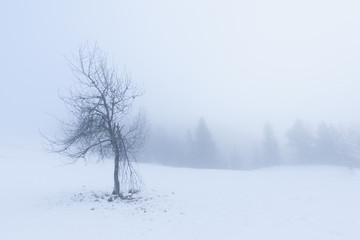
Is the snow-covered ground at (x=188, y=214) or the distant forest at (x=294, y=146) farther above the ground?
the distant forest at (x=294, y=146)

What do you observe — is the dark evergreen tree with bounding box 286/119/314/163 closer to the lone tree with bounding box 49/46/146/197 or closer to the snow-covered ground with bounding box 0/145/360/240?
the snow-covered ground with bounding box 0/145/360/240

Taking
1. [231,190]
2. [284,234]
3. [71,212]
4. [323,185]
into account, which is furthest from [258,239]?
[323,185]

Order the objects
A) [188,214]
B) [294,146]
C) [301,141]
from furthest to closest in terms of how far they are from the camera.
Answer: [294,146]
[301,141]
[188,214]

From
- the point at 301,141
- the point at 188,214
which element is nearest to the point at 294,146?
the point at 301,141

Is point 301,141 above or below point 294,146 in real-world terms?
above

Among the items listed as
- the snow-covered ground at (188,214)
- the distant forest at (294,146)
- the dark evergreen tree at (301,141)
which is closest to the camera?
the snow-covered ground at (188,214)

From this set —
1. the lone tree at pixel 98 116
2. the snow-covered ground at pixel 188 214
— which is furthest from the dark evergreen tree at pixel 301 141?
the lone tree at pixel 98 116

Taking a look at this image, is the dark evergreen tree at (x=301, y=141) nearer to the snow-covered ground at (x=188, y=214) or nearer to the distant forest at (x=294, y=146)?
the distant forest at (x=294, y=146)

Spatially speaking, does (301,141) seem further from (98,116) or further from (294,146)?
(98,116)

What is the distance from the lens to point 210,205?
15617mm

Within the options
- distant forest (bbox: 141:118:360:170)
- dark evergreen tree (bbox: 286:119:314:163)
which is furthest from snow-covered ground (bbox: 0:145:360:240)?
dark evergreen tree (bbox: 286:119:314:163)

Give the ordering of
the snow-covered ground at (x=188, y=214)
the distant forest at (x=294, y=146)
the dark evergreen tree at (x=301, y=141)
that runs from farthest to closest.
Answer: the dark evergreen tree at (x=301, y=141)
the distant forest at (x=294, y=146)
the snow-covered ground at (x=188, y=214)

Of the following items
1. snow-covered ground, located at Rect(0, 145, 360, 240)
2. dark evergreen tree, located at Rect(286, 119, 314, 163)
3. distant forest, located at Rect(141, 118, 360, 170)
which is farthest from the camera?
dark evergreen tree, located at Rect(286, 119, 314, 163)

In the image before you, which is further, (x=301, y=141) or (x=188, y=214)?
(x=301, y=141)
